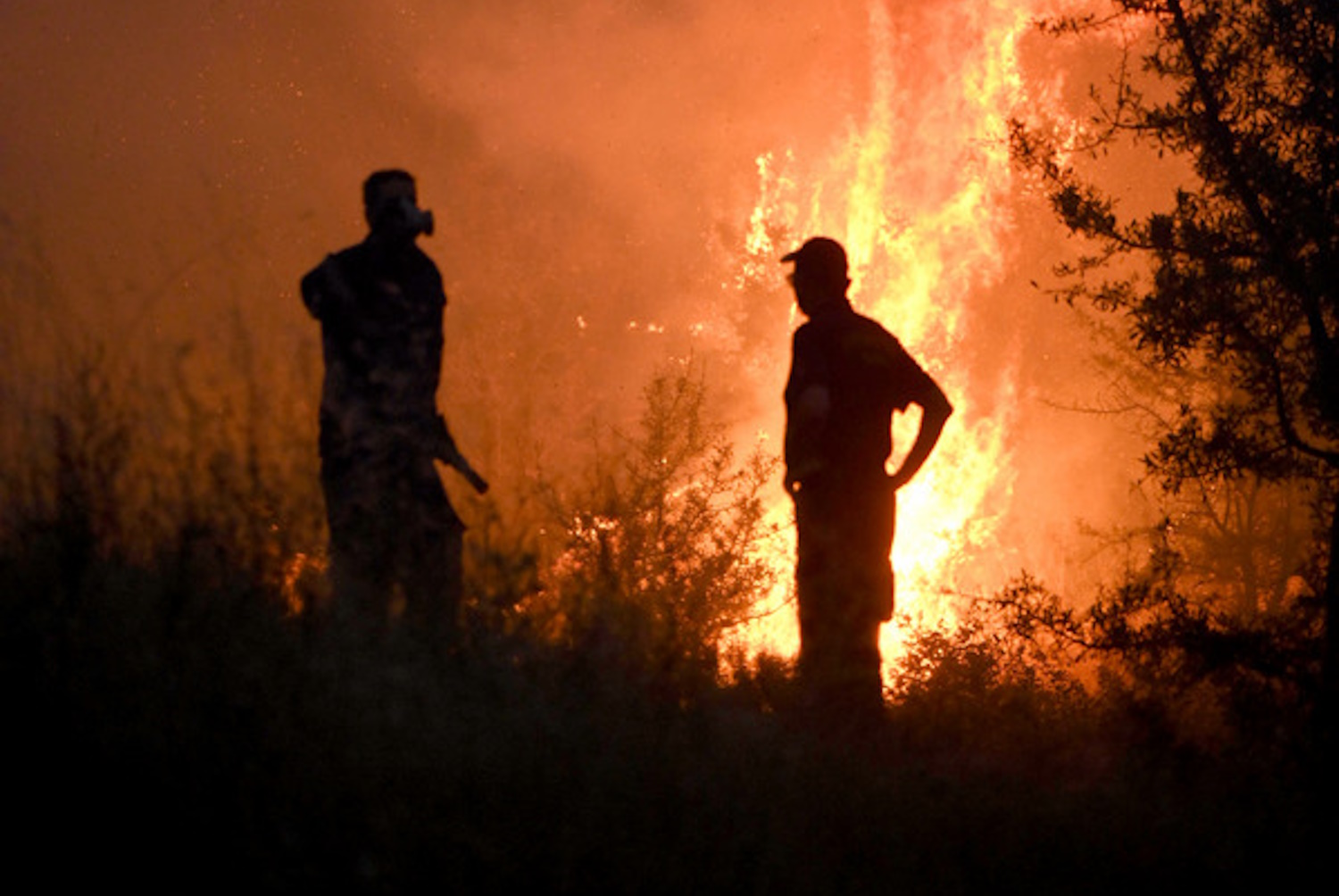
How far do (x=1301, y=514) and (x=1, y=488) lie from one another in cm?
2157

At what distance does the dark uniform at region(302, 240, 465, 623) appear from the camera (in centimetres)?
700

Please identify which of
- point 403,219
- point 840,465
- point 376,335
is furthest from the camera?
point 840,465

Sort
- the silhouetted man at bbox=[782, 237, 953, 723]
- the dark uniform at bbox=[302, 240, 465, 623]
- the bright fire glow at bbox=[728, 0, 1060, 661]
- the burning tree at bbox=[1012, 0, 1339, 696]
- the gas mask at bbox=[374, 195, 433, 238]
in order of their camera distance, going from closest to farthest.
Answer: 1. the dark uniform at bbox=[302, 240, 465, 623]
2. the gas mask at bbox=[374, 195, 433, 238]
3. the silhouetted man at bbox=[782, 237, 953, 723]
4. the burning tree at bbox=[1012, 0, 1339, 696]
5. the bright fire glow at bbox=[728, 0, 1060, 661]

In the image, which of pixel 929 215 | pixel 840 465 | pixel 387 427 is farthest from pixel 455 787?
pixel 929 215

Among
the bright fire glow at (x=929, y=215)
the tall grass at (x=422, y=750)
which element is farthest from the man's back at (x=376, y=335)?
the bright fire glow at (x=929, y=215)

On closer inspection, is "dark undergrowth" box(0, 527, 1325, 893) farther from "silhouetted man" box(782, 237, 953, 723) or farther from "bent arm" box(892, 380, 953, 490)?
"bent arm" box(892, 380, 953, 490)

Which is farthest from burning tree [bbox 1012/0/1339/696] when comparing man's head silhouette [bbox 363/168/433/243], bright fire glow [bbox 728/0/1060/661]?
bright fire glow [bbox 728/0/1060/661]

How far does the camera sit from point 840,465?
8.01 metres

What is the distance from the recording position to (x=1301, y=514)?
24.6m

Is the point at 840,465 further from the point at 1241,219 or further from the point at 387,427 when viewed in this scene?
the point at 1241,219

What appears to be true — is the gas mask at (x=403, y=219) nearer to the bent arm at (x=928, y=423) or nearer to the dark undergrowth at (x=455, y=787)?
the dark undergrowth at (x=455, y=787)

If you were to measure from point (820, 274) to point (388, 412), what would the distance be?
80.6 inches

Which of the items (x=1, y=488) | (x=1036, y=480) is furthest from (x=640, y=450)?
(x=1036, y=480)

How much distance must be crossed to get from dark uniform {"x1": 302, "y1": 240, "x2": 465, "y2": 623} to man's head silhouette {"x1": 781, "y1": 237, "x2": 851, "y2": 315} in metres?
1.61
